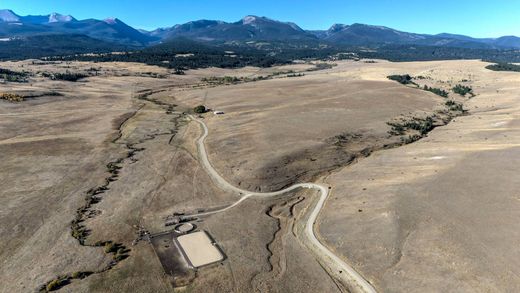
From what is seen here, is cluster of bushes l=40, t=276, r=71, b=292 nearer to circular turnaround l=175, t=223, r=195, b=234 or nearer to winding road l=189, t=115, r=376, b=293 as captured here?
circular turnaround l=175, t=223, r=195, b=234

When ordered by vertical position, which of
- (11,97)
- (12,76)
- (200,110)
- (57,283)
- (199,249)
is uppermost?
(12,76)

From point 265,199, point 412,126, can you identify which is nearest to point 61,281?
point 265,199

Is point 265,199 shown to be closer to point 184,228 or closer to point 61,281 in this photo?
point 184,228

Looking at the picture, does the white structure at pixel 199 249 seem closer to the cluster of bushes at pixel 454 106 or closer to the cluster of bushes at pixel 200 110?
the cluster of bushes at pixel 200 110

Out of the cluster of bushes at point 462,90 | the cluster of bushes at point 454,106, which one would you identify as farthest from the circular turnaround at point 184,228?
the cluster of bushes at point 462,90

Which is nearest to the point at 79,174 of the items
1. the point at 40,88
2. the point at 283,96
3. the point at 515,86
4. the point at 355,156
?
the point at 355,156

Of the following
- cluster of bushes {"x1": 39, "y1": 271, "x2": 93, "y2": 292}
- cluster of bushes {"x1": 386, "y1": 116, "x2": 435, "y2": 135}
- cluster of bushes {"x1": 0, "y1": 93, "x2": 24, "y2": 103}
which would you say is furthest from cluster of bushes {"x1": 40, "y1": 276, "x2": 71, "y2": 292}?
cluster of bushes {"x1": 0, "y1": 93, "x2": 24, "y2": 103}
